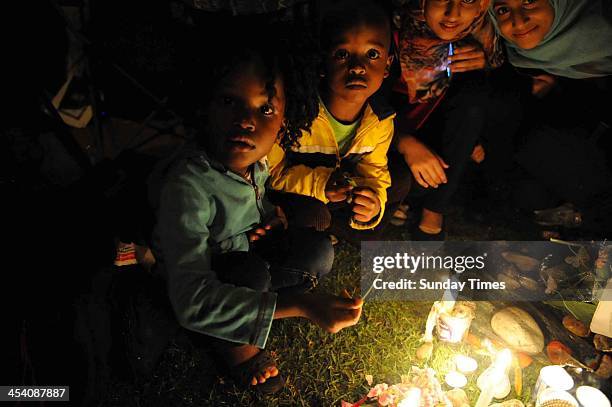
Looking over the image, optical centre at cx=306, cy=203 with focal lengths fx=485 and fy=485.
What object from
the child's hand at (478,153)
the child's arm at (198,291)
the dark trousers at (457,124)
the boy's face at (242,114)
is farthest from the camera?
the child's hand at (478,153)

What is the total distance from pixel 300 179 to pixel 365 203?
36cm

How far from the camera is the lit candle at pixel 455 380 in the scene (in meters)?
2.19

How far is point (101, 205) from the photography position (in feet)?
7.03

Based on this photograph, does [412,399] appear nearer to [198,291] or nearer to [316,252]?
[316,252]

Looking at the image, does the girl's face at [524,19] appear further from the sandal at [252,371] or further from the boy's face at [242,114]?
the sandal at [252,371]

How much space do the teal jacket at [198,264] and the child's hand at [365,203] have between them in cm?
77

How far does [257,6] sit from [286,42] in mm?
545

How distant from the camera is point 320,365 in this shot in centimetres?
244

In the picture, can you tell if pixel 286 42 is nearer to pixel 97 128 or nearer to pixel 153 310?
pixel 153 310

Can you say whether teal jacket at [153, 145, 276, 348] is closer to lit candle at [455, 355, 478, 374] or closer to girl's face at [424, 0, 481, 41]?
lit candle at [455, 355, 478, 374]

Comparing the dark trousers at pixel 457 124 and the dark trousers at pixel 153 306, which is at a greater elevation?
the dark trousers at pixel 457 124

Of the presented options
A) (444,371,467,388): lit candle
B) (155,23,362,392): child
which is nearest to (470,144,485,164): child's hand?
(155,23,362,392): child

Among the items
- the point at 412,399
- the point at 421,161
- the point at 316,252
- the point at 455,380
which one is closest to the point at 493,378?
the point at 455,380

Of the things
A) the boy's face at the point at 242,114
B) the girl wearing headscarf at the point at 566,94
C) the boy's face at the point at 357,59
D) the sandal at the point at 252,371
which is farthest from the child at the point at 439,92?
the sandal at the point at 252,371
